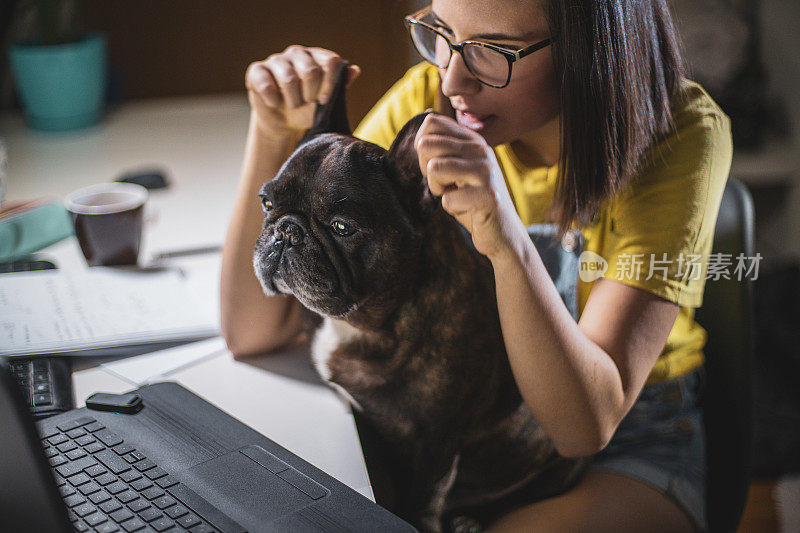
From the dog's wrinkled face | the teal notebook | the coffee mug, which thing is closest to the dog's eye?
the dog's wrinkled face

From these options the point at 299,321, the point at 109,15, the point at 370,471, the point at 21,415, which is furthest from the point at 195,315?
the point at 109,15

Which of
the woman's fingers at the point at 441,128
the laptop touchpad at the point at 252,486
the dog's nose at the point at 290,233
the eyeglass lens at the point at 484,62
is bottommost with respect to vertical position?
the laptop touchpad at the point at 252,486

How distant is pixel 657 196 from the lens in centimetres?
59

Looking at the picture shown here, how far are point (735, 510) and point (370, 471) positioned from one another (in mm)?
439

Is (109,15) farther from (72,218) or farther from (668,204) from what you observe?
(668,204)

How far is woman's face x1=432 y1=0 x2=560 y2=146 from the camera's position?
0.50 metres

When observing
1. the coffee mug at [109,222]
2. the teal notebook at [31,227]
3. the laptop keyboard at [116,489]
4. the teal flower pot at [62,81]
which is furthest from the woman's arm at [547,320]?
the teal flower pot at [62,81]

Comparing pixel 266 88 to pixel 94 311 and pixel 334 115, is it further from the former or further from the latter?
pixel 94 311

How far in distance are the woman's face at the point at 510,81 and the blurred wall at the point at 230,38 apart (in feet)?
0.32

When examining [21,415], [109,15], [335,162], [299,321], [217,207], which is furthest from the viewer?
[109,15]

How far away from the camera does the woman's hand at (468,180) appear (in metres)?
0.47

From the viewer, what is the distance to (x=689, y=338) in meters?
0.75

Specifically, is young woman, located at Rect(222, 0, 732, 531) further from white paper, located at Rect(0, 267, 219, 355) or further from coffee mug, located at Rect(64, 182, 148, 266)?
coffee mug, located at Rect(64, 182, 148, 266)

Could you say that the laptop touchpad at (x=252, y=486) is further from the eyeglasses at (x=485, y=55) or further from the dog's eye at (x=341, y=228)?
the eyeglasses at (x=485, y=55)
